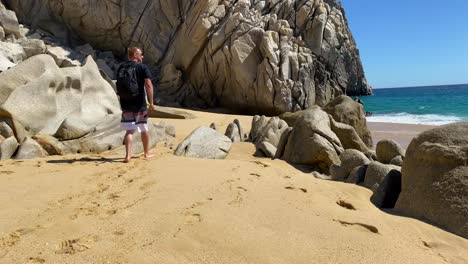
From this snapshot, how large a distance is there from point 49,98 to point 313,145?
5.39 meters

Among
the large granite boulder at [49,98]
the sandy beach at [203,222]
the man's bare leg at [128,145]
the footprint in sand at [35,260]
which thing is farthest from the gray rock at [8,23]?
the footprint in sand at [35,260]

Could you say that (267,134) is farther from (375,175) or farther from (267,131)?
(375,175)

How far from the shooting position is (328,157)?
661 centimetres

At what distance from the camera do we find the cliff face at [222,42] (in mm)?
19250

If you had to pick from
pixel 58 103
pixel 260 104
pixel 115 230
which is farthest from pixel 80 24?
pixel 115 230

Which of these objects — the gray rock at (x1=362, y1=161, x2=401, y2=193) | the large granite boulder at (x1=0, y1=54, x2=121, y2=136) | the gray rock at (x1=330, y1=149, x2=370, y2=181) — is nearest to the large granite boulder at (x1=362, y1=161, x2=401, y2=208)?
the gray rock at (x1=362, y1=161, x2=401, y2=193)

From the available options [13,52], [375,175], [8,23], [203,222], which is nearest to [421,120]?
[375,175]

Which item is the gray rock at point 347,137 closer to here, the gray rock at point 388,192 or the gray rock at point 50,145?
the gray rock at point 388,192

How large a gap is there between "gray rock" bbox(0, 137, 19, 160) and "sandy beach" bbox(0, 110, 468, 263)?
5.31 feet

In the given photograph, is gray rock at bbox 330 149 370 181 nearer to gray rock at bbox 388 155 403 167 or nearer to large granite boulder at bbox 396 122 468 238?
gray rock at bbox 388 155 403 167

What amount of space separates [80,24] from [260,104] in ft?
52.0

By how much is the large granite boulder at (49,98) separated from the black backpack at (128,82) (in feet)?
7.33

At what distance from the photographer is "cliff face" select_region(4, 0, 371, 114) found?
63.2 ft

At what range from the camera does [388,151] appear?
6398 mm
